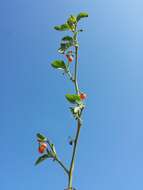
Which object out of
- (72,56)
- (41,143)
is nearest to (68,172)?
(41,143)

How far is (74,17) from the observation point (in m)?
5.70

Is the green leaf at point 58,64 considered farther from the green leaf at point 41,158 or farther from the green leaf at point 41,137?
the green leaf at point 41,158

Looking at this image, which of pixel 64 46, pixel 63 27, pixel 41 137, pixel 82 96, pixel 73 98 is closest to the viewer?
pixel 41 137

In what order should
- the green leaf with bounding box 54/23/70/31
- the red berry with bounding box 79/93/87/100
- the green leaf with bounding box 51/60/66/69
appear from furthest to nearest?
the green leaf with bounding box 54/23/70/31 < the green leaf with bounding box 51/60/66/69 < the red berry with bounding box 79/93/87/100

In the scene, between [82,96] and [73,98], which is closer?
[73,98]

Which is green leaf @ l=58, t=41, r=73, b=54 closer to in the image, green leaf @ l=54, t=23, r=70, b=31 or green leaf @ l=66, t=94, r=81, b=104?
green leaf @ l=54, t=23, r=70, b=31

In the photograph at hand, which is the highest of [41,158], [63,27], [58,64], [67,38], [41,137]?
[63,27]

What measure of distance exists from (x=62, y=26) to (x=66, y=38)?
0.57ft

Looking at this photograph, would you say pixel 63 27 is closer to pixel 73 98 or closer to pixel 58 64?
pixel 58 64

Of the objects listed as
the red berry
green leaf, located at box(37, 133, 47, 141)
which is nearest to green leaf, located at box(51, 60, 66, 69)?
the red berry

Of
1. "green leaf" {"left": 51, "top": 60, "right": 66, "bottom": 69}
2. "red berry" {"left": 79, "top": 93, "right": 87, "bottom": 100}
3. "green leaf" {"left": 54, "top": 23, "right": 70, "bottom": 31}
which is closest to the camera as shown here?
"red berry" {"left": 79, "top": 93, "right": 87, "bottom": 100}

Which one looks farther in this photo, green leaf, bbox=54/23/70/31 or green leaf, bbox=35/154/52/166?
green leaf, bbox=54/23/70/31

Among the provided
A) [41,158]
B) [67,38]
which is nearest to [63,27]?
[67,38]

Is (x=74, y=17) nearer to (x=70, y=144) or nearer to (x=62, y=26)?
(x=62, y=26)
